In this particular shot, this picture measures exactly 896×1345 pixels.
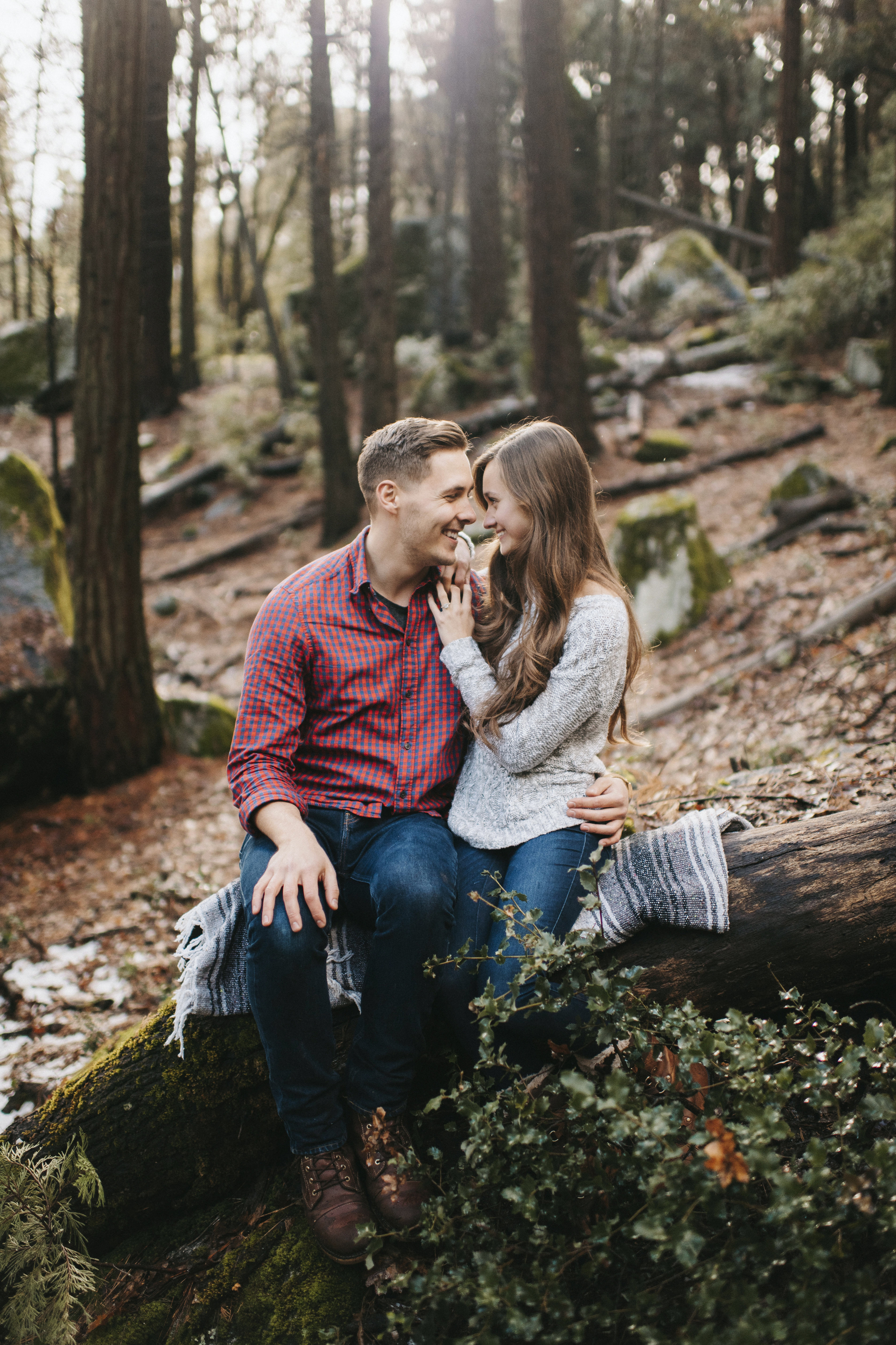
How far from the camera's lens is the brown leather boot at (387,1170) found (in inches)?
84.6

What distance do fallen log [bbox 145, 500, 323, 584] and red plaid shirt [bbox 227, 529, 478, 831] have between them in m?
9.28

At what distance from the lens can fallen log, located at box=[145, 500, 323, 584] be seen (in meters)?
11.6

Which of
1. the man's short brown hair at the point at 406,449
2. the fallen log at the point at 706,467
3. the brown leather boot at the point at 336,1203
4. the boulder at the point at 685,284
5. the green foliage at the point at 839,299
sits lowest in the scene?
the brown leather boot at the point at 336,1203

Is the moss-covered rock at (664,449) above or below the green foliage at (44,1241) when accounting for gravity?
above

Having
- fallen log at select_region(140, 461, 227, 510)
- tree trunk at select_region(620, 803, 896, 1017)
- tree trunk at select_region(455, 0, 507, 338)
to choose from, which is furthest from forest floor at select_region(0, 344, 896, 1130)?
tree trunk at select_region(455, 0, 507, 338)

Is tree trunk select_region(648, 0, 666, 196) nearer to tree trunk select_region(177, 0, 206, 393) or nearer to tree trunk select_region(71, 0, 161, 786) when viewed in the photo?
tree trunk select_region(177, 0, 206, 393)

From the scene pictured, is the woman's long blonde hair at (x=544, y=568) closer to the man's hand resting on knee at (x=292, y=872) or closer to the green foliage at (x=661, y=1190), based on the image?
the man's hand resting on knee at (x=292, y=872)

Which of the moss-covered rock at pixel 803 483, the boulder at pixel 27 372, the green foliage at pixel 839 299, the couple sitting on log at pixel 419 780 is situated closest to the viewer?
the couple sitting on log at pixel 419 780

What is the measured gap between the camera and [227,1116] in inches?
99.2

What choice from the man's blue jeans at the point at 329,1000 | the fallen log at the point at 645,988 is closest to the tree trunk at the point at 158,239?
the fallen log at the point at 645,988

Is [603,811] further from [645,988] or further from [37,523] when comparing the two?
[37,523]

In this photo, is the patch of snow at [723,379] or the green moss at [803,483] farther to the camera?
the patch of snow at [723,379]

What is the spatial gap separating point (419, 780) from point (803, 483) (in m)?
6.46

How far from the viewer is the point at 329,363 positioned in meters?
11.5
